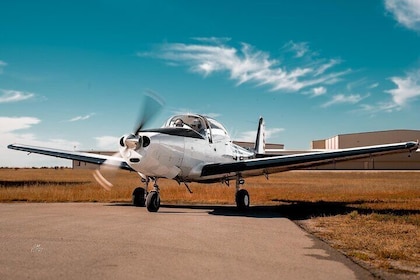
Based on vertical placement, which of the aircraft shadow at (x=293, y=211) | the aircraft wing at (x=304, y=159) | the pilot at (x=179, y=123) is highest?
the pilot at (x=179, y=123)

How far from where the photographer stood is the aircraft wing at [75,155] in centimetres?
1781

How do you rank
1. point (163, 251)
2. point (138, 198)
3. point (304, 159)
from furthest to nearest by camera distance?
point (138, 198) → point (304, 159) → point (163, 251)

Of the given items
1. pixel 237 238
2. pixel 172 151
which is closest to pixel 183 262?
pixel 237 238

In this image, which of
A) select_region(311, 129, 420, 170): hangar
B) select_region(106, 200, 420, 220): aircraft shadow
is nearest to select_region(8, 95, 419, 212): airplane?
select_region(106, 200, 420, 220): aircraft shadow

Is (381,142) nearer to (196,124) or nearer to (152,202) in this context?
(196,124)

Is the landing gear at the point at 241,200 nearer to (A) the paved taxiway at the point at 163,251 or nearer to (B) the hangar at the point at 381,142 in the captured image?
(A) the paved taxiway at the point at 163,251

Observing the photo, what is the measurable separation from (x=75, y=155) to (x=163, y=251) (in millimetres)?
13815

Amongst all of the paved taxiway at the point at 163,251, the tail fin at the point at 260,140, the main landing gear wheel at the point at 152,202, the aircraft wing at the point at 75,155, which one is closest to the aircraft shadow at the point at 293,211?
the main landing gear wheel at the point at 152,202

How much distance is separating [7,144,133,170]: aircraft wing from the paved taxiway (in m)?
6.73

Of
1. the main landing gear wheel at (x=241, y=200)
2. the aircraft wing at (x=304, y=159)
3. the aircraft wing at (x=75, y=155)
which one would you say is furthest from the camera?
the aircraft wing at (x=75, y=155)

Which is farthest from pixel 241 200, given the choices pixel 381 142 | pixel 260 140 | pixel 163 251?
pixel 381 142

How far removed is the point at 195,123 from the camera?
15859mm

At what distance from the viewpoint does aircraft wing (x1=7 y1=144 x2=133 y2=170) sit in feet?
58.4

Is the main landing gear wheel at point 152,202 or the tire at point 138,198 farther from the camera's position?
the tire at point 138,198
